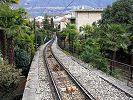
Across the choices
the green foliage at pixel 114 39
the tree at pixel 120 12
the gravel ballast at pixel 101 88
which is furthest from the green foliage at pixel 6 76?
the tree at pixel 120 12

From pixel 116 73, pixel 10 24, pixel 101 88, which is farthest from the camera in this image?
pixel 10 24

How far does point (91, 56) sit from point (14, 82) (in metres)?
12.0

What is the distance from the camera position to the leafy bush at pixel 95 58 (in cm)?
3079

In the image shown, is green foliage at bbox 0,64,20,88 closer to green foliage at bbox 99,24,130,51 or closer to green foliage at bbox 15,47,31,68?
green foliage at bbox 99,24,130,51

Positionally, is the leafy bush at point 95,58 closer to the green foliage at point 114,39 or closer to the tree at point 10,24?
the green foliage at point 114,39

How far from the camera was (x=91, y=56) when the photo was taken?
33938 millimetres

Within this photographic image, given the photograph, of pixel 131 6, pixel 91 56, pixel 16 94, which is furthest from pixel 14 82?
pixel 131 6

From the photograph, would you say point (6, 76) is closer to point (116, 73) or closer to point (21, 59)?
point (116, 73)

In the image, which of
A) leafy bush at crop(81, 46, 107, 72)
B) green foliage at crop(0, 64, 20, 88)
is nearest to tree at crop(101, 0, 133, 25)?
leafy bush at crop(81, 46, 107, 72)

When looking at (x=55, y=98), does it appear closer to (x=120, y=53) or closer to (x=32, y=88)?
(x=32, y=88)

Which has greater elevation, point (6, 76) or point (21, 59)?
point (6, 76)

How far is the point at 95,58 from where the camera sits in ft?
106

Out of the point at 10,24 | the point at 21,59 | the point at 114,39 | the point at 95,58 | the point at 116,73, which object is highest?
the point at 10,24

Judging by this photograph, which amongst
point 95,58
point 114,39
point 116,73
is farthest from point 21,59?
point 116,73
